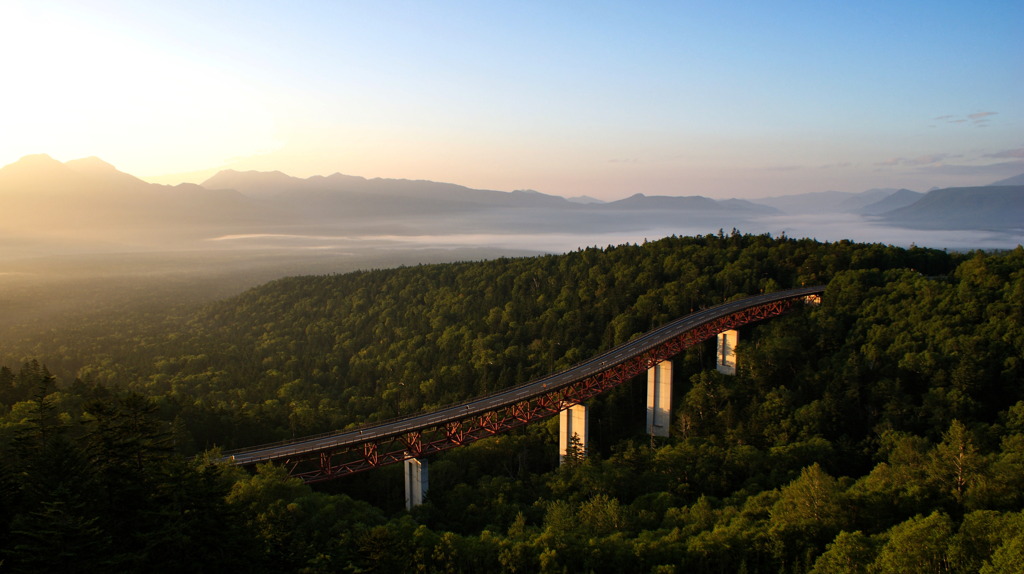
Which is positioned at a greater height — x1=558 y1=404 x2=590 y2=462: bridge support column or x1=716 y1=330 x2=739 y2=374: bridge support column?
x1=716 y1=330 x2=739 y2=374: bridge support column

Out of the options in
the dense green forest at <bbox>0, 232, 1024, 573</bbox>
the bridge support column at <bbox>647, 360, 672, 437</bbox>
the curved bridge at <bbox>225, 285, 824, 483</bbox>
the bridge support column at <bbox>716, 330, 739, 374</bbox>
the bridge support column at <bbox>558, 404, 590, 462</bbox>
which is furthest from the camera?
the bridge support column at <bbox>716, 330, 739, 374</bbox>

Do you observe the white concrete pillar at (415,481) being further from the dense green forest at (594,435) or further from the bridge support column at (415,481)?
the dense green forest at (594,435)

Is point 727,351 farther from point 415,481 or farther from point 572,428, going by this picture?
point 415,481

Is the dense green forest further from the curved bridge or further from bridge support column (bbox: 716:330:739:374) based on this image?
the curved bridge

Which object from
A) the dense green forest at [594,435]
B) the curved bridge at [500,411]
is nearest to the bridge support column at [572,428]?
the curved bridge at [500,411]

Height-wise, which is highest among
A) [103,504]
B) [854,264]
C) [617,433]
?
[854,264]

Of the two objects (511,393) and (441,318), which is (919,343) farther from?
(441,318)

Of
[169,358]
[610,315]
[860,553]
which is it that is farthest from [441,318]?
[860,553]

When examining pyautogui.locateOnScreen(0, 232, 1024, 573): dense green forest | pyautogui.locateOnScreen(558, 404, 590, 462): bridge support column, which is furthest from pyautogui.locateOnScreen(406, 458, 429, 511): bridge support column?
pyautogui.locateOnScreen(558, 404, 590, 462): bridge support column
